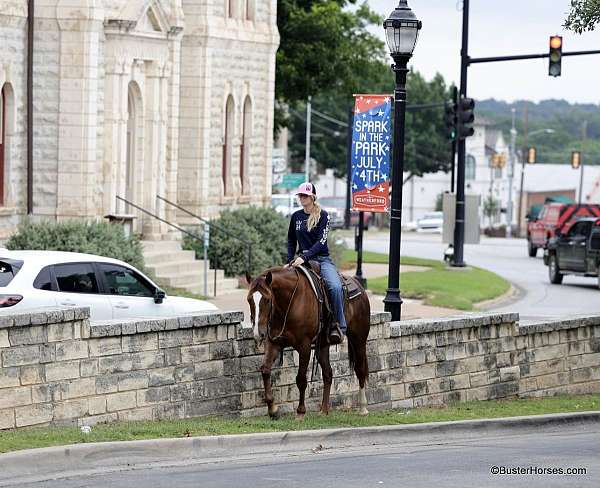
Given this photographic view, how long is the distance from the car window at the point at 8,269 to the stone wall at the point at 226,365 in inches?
141

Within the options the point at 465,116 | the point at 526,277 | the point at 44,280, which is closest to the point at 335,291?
the point at 44,280

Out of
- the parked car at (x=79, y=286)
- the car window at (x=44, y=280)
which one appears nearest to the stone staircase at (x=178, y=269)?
the parked car at (x=79, y=286)

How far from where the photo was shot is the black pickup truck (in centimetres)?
4091

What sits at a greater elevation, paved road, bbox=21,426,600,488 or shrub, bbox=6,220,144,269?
shrub, bbox=6,220,144,269

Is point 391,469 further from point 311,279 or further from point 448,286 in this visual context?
point 448,286

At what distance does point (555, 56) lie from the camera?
37.5 metres

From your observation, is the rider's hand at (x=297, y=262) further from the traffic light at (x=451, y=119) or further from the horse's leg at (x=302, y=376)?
the traffic light at (x=451, y=119)

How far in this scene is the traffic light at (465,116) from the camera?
4081 centimetres

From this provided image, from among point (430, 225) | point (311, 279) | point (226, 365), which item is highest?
point (311, 279)

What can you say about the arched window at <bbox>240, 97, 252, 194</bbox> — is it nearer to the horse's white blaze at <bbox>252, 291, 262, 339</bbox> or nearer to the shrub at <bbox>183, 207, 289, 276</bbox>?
the shrub at <bbox>183, 207, 289, 276</bbox>

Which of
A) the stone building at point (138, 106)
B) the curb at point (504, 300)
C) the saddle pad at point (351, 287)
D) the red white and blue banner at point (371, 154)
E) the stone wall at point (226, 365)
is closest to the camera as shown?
the stone wall at point (226, 365)

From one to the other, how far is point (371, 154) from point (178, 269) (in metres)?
9.21

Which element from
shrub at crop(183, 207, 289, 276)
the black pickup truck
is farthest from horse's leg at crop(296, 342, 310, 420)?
the black pickup truck

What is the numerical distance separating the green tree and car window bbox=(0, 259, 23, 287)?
8684 millimetres
